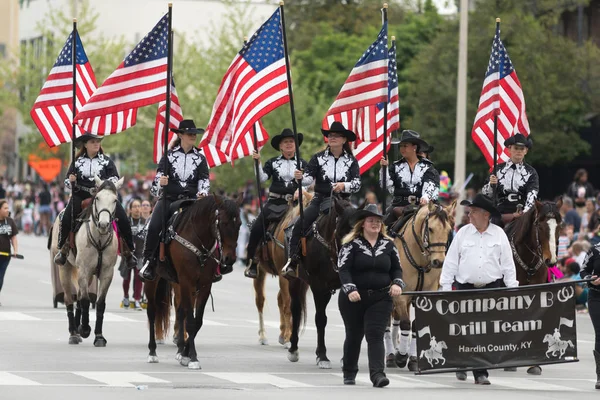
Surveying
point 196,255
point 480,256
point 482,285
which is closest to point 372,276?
point 480,256

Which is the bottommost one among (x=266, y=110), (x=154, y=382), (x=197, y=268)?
(x=154, y=382)

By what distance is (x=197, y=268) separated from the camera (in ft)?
57.3

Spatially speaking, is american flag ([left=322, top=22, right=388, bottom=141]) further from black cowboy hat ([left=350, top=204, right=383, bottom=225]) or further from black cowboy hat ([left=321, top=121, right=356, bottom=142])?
black cowboy hat ([left=350, top=204, right=383, bottom=225])

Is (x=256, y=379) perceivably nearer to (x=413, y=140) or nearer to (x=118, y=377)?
(x=118, y=377)

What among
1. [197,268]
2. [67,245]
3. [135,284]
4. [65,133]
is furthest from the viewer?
[135,284]

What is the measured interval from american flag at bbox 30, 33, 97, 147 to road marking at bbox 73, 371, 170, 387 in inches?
278

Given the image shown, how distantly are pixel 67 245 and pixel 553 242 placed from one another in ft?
23.5

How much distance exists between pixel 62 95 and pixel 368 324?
9.18 metres

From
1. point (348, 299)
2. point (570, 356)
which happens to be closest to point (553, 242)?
point (570, 356)

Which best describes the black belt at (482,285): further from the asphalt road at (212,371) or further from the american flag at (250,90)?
the american flag at (250,90)

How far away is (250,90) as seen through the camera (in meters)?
18.9

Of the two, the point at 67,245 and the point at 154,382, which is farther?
the point at 67,245

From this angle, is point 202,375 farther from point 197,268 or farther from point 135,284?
point 135,284

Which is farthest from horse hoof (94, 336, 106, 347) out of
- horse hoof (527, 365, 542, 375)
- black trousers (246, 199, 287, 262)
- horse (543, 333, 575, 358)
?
horse (543, 333, 575, 358)
